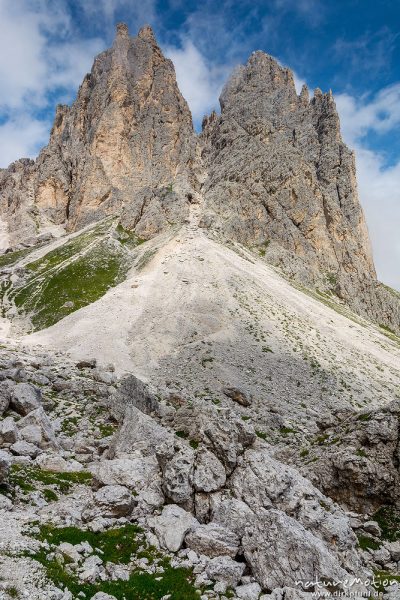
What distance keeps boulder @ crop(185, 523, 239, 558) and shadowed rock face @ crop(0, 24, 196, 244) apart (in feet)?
414

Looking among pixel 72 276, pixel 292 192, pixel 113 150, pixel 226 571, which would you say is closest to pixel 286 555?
pixel 226 571

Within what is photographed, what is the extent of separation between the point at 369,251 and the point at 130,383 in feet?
506

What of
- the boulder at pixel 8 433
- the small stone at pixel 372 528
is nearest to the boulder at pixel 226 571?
the small stone at pixel 372 528

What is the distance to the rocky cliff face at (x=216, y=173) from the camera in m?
130

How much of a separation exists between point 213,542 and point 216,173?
15075cm

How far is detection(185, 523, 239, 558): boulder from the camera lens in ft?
49.2

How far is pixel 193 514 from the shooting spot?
17.6 metres

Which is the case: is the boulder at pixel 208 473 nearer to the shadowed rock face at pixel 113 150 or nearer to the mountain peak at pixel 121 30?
the shadowed rock face at pixel 113 150

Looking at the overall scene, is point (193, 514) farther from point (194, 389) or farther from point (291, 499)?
point (194, 389)

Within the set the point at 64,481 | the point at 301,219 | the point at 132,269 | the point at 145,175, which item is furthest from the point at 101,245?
the point at 64,481

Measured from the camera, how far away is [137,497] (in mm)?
17719

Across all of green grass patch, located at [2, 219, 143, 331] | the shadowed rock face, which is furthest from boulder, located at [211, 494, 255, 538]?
the shadowed rock face

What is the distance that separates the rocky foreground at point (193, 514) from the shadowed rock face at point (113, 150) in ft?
393

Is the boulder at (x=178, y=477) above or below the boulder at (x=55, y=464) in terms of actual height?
above
